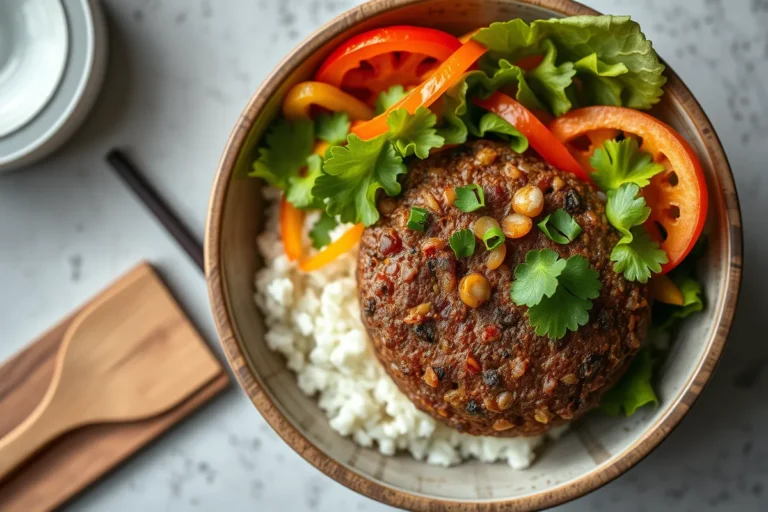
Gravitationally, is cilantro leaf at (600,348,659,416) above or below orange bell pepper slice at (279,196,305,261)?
below

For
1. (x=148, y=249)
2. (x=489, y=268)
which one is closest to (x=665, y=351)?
(x=489, y=268)

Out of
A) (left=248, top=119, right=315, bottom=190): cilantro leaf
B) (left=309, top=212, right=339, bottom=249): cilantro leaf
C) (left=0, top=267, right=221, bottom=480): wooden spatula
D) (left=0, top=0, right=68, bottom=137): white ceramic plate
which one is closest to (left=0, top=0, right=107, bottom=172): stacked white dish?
(left=0, top=0, right=68, bottom=137): white ceramic plate

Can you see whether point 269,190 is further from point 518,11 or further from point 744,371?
point 744,371

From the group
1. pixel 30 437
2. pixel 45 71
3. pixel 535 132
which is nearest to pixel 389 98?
pixel 535 132

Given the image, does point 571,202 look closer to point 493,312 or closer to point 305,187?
point 493,312

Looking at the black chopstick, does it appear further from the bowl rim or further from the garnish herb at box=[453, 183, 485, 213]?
the garnish herb at box=[453, 183, 485, 213]

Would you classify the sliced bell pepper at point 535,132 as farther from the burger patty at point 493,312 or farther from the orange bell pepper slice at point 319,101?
the orange bell pepper slice at point 319,101

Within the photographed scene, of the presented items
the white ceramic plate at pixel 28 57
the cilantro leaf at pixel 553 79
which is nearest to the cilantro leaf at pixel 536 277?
the cilantro leaf at pixel 553 79
